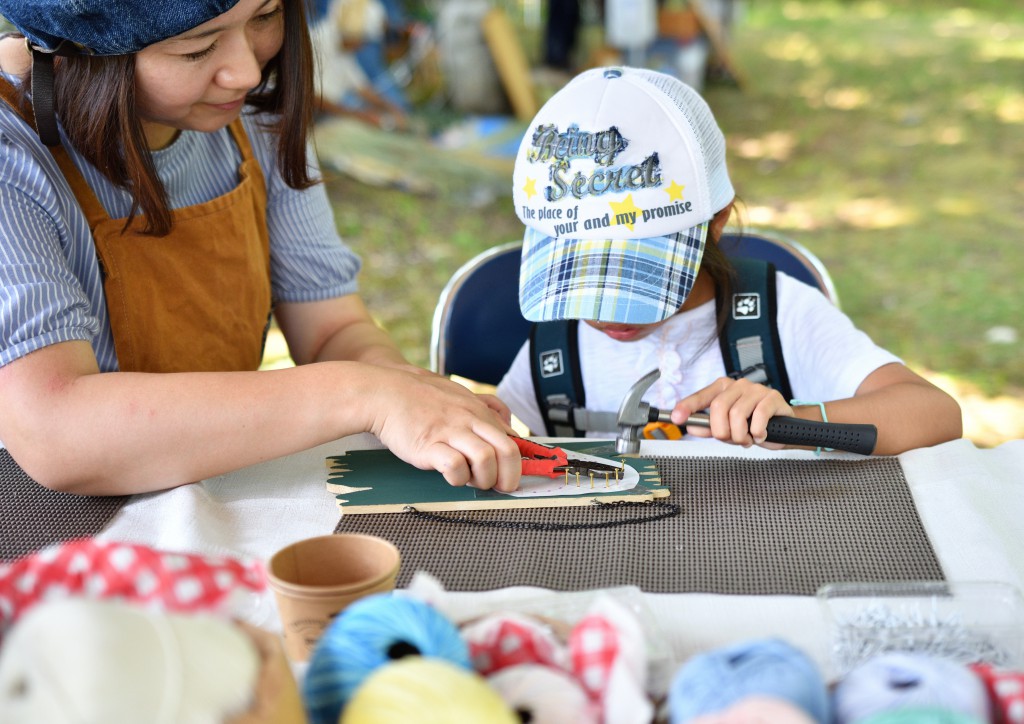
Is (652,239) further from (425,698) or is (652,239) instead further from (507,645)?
(425,698)

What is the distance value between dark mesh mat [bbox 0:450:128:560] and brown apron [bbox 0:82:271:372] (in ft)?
0.75

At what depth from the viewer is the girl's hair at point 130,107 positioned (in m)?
1.18

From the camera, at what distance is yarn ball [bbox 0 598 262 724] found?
1.61 feet

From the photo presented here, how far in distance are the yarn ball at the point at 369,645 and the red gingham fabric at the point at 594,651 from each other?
0.08 meters

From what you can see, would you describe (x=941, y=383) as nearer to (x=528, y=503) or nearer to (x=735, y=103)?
(x=528, y=503)

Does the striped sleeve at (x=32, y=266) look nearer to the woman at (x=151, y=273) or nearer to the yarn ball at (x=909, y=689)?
the woman at (x=151, y=273)

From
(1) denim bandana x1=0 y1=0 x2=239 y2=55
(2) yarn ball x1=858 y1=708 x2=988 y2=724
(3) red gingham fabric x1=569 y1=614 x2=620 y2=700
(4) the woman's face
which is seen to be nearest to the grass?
(4) the woman's face

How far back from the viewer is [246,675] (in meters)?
0.55

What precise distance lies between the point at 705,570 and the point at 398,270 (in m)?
3.48

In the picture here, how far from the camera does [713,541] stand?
3.40ft

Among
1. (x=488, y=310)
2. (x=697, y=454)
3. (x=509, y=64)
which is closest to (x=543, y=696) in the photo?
(x=697, y=454)

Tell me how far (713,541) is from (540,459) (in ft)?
0.78

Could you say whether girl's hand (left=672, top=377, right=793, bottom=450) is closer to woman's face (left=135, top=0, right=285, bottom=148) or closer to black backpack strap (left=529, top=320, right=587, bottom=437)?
black backpack strap (left=529, top=320, right=587, bottom=437)

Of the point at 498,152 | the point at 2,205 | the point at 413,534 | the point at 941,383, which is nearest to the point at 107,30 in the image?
the point at 2,205
